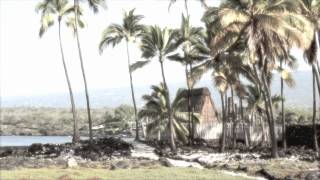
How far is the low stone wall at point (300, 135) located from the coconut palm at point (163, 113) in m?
8.81

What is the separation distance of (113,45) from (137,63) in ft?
33.8

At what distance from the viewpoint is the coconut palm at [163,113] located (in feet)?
176

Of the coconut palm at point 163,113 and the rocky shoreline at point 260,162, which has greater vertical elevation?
the coconut palm at point 163,113

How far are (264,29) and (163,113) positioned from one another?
19395 mm

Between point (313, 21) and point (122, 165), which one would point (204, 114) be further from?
point (122, 165)

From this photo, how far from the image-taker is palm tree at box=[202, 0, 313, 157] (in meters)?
36.1

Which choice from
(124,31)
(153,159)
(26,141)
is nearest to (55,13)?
(124,31)

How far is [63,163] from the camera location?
31953 millimetres

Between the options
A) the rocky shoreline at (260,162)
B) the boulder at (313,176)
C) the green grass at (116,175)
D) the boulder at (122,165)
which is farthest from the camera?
the boulder at (122,165)

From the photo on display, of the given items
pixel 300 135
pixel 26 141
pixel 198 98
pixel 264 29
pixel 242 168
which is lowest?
pixel 26 141

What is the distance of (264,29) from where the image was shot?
36.4m

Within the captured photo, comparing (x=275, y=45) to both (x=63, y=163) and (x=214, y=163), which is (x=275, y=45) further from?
(x=63, y=163)

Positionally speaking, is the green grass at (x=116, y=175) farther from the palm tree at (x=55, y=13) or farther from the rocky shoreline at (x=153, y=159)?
the palm tree at (x=55, y=13)

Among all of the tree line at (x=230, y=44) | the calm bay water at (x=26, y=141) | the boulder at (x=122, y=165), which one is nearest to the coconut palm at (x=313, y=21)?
the tree line at (x=230, y=44)
